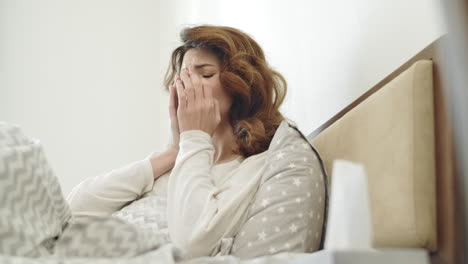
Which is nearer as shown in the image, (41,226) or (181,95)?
(41,226)

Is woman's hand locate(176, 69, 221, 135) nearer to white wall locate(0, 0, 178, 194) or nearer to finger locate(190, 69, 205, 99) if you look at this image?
finger locate(190, 69, 205, 99)

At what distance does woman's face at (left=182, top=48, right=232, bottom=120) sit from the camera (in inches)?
51.9

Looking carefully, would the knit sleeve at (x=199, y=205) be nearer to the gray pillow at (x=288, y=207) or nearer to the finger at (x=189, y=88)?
the gray pillow at (x=288, y=207)

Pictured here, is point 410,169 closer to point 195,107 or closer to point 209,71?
point 195,107

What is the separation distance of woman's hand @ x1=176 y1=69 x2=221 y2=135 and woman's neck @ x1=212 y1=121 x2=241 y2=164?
0.12 metres

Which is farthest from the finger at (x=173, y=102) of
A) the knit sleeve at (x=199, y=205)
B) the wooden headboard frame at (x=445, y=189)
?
the wooden headboard frame at (x=445, y=189)

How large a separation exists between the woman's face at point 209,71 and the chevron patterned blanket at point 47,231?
1.93ft

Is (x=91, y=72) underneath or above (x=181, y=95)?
underneath

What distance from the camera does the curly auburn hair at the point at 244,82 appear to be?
130 centimetres

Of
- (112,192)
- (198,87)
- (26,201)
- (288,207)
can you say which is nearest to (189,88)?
(198,87)

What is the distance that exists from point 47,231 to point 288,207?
0.38 meters

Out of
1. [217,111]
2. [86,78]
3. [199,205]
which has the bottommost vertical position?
[86,78]

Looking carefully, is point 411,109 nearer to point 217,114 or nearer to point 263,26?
point 217,114

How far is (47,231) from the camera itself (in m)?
0.73
